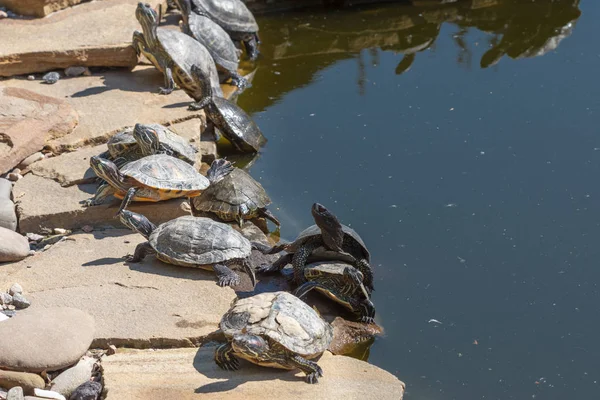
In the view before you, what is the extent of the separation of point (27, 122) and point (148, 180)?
1893 mm

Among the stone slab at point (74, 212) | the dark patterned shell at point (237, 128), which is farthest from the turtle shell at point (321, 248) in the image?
the dark patterned shell at point (237, 128)

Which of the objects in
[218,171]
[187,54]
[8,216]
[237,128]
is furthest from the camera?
[187,54]

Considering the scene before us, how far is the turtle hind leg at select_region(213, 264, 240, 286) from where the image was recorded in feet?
18.7

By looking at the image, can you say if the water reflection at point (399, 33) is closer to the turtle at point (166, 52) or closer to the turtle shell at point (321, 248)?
the turtle at point (166, 52)

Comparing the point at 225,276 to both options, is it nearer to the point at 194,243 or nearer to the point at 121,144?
the point at 194,243

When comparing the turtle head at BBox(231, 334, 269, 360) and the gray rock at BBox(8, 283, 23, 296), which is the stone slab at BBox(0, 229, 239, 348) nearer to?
the gray rock at BBox(8, 283, 23, 296)

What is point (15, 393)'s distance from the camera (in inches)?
175

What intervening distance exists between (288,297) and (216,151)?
368 cm

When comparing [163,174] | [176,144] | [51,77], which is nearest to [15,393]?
[163,174]

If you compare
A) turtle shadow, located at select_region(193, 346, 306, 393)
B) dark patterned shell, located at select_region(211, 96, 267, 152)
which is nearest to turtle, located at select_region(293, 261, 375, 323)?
turtle shadow, located at select_region(193, 346, 306, 393)

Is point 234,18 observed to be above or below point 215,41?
above

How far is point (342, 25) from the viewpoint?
12227 millimetres

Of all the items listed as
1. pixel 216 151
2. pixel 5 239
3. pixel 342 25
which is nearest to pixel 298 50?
pixel 342 25

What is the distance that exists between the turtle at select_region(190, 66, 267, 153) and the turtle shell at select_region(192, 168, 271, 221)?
1.23 meters
